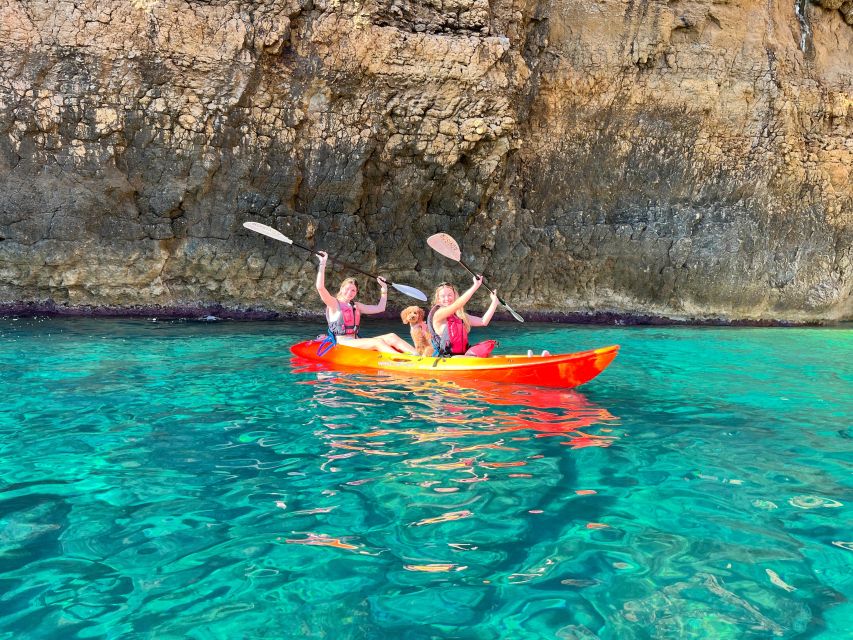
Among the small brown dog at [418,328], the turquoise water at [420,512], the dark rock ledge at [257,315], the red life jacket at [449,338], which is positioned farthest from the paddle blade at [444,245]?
the dark rock ledge at [257,315]

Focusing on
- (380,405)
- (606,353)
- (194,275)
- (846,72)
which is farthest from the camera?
(846,72)

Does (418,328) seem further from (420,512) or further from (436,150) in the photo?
(436,150)

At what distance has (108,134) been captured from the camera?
11719 mm

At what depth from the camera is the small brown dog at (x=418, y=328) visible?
22.6 feet

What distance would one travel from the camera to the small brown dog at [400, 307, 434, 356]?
6.89 meters

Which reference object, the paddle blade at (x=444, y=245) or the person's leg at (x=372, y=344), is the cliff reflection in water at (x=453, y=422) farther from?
the paddle blade at (x=444, y=245)

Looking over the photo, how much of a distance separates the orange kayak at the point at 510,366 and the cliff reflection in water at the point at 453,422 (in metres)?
0.09

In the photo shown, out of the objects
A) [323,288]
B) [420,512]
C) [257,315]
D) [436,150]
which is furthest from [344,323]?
[436,150]

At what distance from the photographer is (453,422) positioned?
455 cm

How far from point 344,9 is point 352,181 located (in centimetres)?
298

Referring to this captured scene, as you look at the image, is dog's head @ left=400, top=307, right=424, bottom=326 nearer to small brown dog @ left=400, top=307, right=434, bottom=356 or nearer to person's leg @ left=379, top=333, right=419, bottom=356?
small brown dog @ left=400, top=307, right=434, bottom=356

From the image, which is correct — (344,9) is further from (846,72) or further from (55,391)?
(846,72)

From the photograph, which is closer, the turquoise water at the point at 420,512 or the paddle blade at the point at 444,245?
the turquoise water at the point at 420,512

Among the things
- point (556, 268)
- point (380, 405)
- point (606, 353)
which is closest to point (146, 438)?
point (380, 405)
